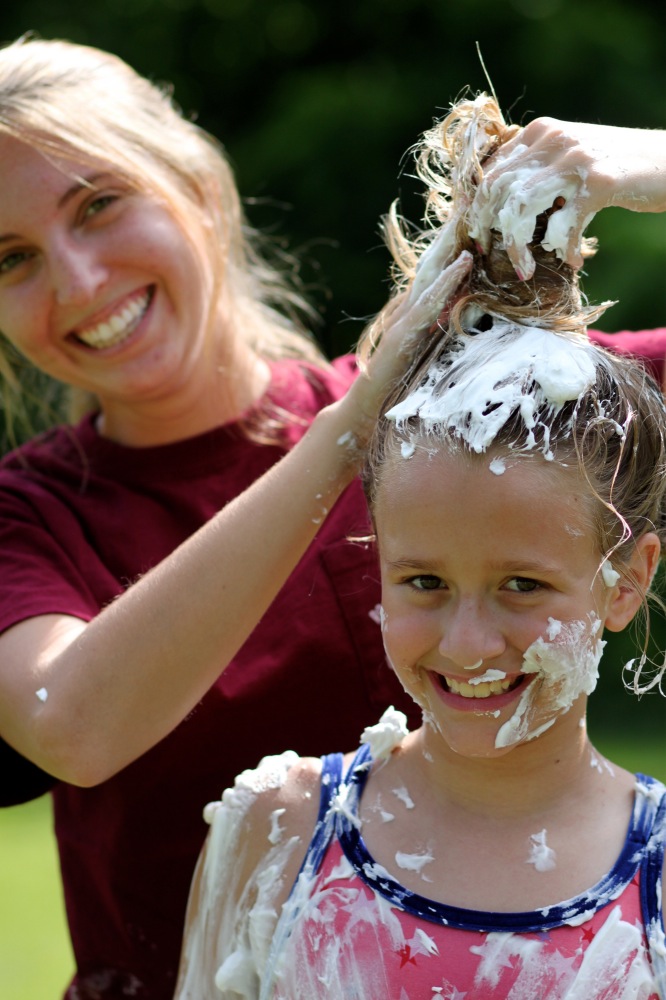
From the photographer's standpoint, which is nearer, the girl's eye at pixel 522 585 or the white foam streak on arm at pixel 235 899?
the girl's eye at pixel 522 585

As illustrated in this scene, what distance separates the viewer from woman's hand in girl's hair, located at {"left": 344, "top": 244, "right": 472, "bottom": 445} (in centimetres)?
166

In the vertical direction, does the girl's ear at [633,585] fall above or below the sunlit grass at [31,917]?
above

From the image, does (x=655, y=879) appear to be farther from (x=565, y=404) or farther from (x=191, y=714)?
(x=191, y=714)

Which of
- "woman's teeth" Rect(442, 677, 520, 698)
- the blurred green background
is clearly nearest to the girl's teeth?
"woman's teeth" Rect(442, 677, 520, 698)

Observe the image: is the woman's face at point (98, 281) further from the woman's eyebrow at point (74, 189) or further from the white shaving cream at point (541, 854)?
the white shaving cream at point (541, 854)

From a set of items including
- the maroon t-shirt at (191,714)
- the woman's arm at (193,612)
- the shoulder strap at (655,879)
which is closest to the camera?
the shoulder strap at (655,879)

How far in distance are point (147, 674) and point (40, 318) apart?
0.78 metres

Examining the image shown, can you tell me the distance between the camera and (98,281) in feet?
7.16

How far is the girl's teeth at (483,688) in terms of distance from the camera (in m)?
1.59

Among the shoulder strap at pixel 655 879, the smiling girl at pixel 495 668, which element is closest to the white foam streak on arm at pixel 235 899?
the smiling girl at pixel 495 668

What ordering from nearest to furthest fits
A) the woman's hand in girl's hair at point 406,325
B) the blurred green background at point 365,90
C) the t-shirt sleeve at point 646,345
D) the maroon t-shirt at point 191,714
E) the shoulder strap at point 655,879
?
the shoulder strap at point 655,879 → the woman's hand in girl's hair at point 406,325 → the t-shirt sleeve at point 646,345 → the maroon t-shirt at point 191,714 → the blurred green background at point 365,90

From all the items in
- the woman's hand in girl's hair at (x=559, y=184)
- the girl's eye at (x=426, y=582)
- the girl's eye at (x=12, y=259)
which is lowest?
the girl's eye at (x=426, y=582)

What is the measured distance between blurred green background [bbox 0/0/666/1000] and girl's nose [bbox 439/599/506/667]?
204 inches

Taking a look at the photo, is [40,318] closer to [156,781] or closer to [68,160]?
[68,160]
